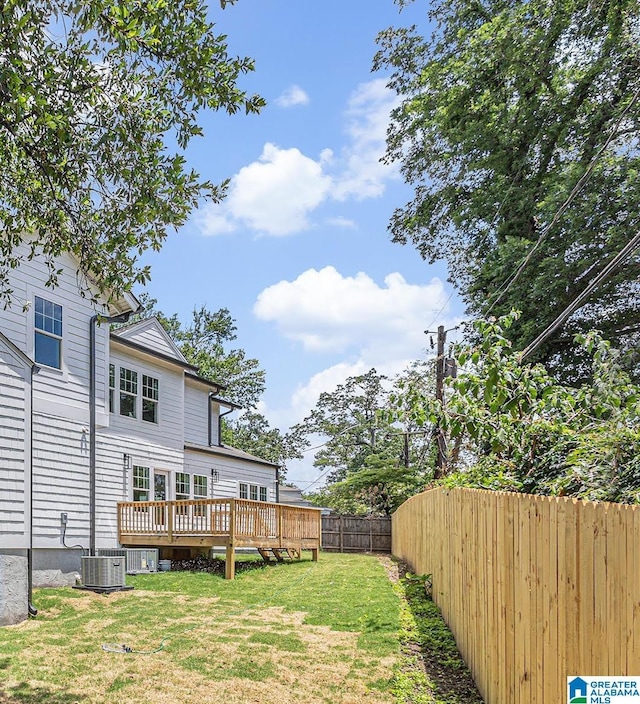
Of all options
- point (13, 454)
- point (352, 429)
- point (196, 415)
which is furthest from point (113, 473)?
point (352, 429)

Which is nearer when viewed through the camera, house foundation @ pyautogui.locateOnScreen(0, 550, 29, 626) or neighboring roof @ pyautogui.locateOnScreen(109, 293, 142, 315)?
house foundation @ pyautogui.locateOnScreen(0, 550, 29, 626)

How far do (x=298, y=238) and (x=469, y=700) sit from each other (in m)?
15.2

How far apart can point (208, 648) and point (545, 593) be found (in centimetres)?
428

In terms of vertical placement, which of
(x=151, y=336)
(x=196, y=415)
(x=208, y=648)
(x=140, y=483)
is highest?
(x=151, y=336)

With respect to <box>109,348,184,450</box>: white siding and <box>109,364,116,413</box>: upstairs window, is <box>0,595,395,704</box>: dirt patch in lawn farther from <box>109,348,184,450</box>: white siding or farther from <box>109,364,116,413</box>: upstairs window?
<box>109,348,184,450</box>: white siding

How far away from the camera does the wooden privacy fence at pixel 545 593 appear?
2.67 m

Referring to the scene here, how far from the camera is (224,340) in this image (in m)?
39.6

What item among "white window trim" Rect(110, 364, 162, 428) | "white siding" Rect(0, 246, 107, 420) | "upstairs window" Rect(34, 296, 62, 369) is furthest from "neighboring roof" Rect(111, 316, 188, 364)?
"upstairs window" Rect(34, 296, 62, 369)

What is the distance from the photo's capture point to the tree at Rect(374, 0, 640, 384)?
13.8m

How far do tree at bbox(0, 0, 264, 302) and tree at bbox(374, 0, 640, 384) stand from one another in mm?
8801

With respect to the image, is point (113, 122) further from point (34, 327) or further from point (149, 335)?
point (149, 335)

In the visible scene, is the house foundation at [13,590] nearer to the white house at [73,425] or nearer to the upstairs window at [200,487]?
the white house at [73,425]

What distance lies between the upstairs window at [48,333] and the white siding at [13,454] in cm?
244

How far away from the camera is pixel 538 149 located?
1684 centimetres
